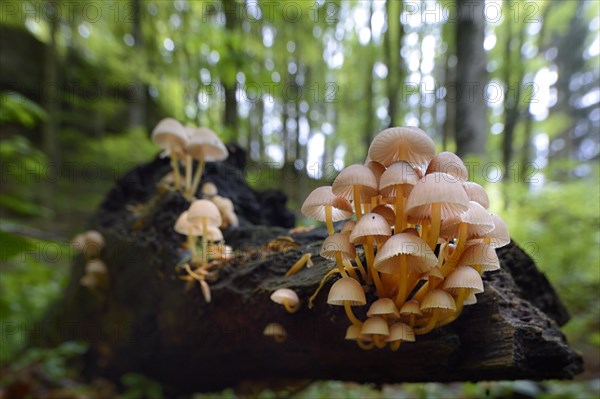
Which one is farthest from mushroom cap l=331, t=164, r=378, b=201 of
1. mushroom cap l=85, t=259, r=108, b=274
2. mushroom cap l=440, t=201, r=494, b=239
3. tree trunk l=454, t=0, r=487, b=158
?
tree trunk l=454, t=0, r=487, b=158

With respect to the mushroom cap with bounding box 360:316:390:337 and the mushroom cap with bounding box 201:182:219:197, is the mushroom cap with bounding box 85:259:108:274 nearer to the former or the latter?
the mushroom cap with bounding box 201:182:219:197

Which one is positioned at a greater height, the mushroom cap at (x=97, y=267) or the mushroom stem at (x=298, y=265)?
the mushroom cap at (x=97, y=267)

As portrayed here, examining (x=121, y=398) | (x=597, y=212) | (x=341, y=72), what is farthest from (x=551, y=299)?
(x=341, y=72)

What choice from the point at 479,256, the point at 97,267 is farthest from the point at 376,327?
the point at 97,267

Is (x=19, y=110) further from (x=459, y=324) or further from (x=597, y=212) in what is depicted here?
(x=597, y=212)

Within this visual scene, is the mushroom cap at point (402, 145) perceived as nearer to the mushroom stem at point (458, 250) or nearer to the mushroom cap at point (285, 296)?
the mushroom stem at point (458, 250)

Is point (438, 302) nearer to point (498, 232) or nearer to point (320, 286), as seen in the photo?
point (498, 232)

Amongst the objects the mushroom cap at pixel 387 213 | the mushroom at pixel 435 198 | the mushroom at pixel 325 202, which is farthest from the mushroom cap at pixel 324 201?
the mushroom at pixel 435 198
